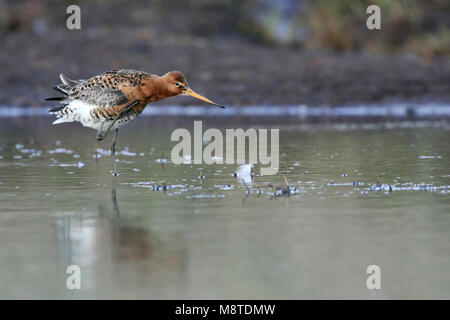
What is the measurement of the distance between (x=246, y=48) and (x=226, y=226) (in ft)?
51.5

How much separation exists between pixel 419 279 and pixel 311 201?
9.75 ft

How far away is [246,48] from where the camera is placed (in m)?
22.9

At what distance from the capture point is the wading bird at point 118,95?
10805 mm

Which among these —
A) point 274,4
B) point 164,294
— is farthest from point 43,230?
point 274,4

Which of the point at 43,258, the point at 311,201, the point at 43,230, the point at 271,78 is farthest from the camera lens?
the point at 271,78

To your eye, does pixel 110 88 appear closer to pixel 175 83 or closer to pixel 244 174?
pixel 175 83

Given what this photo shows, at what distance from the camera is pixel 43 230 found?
24.3ft

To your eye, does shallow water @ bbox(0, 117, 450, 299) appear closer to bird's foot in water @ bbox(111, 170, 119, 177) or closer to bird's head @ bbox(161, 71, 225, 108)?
bird's foot in water @ bbox(111, 170, 119, 177)

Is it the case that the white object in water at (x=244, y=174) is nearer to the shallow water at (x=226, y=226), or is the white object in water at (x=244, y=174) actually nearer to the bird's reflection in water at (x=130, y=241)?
the shallow water at (x=226, y=226)

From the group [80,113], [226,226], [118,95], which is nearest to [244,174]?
[118,95]

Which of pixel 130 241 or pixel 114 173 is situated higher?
pixel 114 173

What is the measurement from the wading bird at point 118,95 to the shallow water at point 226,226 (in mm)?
630
